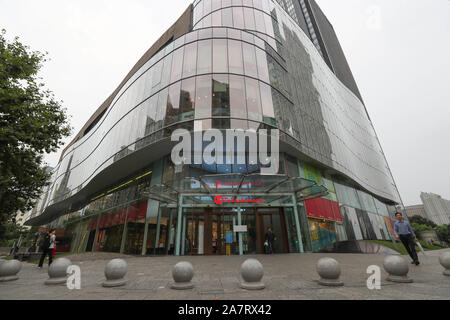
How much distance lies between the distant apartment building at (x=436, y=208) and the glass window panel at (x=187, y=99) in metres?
196

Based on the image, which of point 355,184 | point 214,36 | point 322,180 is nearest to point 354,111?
point 355,184

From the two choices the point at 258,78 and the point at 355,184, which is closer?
the point at 258,78

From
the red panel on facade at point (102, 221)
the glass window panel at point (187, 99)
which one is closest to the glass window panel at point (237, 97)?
the glass window panel at point (187, 99)

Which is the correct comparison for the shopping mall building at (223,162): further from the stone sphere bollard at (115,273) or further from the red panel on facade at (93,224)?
the stone sphere bollard at (115,273)

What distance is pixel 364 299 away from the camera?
12.2 ft

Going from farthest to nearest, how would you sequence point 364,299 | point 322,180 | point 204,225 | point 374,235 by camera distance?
point 374,235 < point 322,180 < point 204,225 < point 364,299

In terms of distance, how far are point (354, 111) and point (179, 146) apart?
1809 inches

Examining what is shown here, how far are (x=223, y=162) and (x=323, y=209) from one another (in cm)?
1150

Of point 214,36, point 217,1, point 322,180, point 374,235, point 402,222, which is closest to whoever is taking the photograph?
point 402,222

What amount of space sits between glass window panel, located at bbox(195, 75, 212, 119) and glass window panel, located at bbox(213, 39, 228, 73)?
1.36 metres

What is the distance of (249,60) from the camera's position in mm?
18875

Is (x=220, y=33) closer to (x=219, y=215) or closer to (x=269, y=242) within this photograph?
(x=219, y=215)

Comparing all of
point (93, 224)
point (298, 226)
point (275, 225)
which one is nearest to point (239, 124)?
point (275, 225)
